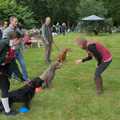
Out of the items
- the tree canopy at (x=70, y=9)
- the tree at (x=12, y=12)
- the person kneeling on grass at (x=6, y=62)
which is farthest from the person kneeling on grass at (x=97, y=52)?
the tree canopy at (x=70, y=9)

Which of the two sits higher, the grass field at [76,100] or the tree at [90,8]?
the grass field at [76,100]

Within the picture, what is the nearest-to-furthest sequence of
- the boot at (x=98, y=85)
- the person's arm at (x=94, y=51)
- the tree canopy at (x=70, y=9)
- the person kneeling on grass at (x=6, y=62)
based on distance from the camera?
the person kneeling on grass at (x=6, y=62) < the person's arm at (x=94, y=51) < the boot at (x=98, y=85) < the tree canopy at (x=70, y=9)

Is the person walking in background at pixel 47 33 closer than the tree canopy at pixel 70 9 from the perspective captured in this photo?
Yes

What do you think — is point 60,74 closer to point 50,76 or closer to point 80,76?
point 80,76

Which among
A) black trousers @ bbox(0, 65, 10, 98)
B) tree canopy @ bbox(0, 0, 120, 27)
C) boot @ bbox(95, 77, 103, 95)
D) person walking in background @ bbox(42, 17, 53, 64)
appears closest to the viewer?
black trousers @ bbox(0, 65, 10, 98)

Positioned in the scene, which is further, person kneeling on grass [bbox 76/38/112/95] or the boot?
the boot

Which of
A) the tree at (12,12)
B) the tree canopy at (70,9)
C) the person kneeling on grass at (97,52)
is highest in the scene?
the person kneeling on grass at (97,52)

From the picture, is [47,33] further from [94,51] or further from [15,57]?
[94,51]

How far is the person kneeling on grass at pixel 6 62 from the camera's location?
8.62 m

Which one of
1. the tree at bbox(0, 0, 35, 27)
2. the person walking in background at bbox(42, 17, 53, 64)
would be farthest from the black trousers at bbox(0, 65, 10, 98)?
the tree at bbox(0, 0, 35, 27)

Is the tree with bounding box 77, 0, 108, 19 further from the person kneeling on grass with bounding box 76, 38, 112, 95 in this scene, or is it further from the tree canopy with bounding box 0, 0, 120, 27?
the person kneeling on grass with bounding box 76, 38, 112, 95

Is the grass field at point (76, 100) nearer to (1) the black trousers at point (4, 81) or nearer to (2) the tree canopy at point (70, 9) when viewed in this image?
(1) the black trousers at point (4, 81)

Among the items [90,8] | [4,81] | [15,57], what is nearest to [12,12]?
[90,8]

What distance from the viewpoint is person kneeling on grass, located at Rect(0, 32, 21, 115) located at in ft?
28.3
